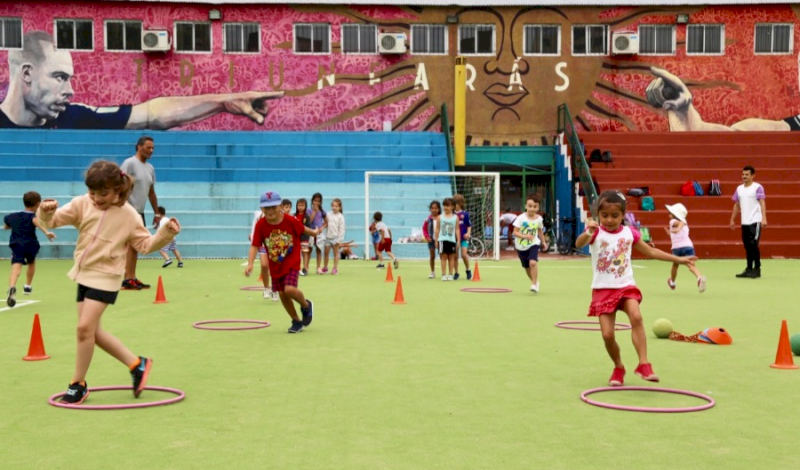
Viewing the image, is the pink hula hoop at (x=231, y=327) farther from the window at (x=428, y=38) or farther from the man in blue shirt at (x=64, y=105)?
the window at (x=428, y=38)

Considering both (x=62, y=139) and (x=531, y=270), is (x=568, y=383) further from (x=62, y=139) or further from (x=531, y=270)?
(x=62, y=139)

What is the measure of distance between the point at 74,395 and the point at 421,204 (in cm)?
2186

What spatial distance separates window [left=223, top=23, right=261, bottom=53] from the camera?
3341 cm

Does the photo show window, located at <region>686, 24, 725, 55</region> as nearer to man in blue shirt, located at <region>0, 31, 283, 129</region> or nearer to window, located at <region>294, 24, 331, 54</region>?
window, located at <region>294, 24, 331, 54</region>

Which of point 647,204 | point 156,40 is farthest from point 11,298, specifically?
point 156,40

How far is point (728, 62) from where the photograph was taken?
33.6 m

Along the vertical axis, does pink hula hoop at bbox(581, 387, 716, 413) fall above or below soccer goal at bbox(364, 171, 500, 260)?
below

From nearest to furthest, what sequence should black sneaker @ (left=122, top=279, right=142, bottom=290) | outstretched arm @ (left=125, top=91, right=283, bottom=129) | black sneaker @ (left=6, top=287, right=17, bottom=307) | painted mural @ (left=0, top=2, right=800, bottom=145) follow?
black sneaker @ (left=6, top=287, right=17, bottom=307) < black sneaker @ (left=122, top=279, right=142, bottom=290) < outstretched arm @ (left=125, top=91, right=283, bottom=129) < painted mural @ (left=0, top=2, right=800, bottom=145)

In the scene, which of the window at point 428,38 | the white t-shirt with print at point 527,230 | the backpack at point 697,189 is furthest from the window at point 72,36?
the white t-shirt with print at point 527,230

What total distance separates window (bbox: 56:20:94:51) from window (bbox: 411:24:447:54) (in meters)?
10.5

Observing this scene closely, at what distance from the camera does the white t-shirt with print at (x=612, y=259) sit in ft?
24.2

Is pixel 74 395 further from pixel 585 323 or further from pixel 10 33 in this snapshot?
pixel 10 33

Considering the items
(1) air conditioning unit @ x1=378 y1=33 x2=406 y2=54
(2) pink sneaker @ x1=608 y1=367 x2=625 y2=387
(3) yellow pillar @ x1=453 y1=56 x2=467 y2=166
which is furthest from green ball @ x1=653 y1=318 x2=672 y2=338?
(1) air conditioning unit @ x1=378 y1=33 x2=406 y2=54

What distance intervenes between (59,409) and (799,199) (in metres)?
25.8
